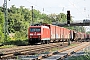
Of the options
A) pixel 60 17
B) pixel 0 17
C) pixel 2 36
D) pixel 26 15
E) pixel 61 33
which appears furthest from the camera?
pixel 60 17

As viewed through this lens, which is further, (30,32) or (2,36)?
(2,36)

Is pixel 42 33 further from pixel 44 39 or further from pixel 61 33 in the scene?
pixel 61 33

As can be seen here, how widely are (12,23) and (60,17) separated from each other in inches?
2783

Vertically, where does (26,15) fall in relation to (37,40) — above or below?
above

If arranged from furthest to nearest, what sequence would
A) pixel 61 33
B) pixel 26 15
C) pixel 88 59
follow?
pixel 26 15 → pixel 61 33 → pixel 88 59

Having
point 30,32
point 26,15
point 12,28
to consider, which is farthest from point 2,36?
point 26,15

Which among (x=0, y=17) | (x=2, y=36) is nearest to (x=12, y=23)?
(x=0, y=17)

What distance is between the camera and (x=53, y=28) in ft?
155

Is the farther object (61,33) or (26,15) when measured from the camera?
(26,15)

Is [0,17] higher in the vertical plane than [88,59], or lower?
higher

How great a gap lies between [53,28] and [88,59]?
31.4 meters

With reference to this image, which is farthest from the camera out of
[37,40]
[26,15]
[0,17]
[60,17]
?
[60,17]

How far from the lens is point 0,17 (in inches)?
3076

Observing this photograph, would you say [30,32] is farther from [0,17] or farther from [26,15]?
[26,15]
